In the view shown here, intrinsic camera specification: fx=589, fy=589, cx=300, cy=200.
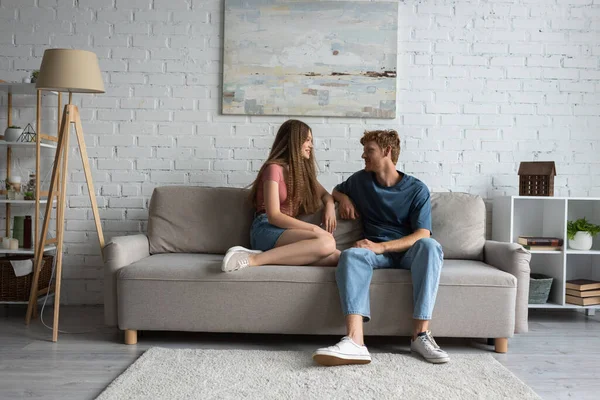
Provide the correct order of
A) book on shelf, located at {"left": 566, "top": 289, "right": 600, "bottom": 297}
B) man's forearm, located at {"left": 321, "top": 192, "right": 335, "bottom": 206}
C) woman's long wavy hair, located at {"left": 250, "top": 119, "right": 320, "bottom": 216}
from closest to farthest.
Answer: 1. woman's long wavy hair, located at {"left": 250, "top": 119, "right": 320, "bottom": 216}
2. man's forearm, located at {"left": 321, "top": 192, "right": 335, "bottom": 206}
3. book on shelf, located at {"left": 566, "top": 289, "right": 600, "bottom": 297}

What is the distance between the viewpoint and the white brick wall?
12.6 feet

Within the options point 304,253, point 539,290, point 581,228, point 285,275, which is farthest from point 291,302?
point 581,228

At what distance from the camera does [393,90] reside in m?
3.85

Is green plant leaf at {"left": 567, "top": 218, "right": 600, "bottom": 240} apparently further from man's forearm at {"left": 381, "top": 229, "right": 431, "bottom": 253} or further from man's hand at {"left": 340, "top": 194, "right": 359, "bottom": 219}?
man's hand at {"left": 340, "top": 194, "right": 359, "bottom": 219}

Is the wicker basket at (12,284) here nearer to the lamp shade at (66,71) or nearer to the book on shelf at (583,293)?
the lamp shade at (66,71)

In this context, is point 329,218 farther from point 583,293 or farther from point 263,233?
point 583,293

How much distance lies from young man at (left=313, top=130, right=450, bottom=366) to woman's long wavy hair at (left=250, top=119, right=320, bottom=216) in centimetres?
21

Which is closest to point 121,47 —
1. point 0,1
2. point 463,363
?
point 0,1

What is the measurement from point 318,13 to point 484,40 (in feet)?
3.65

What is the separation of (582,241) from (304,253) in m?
1.88

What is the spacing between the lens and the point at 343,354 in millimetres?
2488

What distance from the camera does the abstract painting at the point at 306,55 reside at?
12.5 feet

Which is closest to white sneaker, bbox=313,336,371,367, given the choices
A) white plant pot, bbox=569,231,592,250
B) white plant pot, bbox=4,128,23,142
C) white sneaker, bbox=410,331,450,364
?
white sneaker, bbox=410,331,450,364

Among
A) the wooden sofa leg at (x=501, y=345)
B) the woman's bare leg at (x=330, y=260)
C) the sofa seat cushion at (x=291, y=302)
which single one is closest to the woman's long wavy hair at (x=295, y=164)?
the woman's bare leg at (x=330, y=260)
